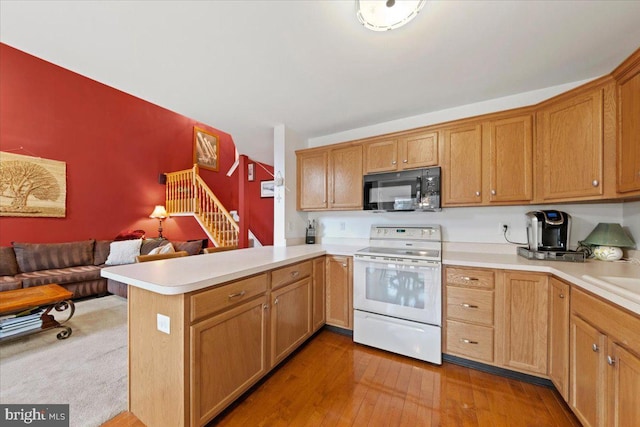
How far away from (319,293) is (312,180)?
4.58ft

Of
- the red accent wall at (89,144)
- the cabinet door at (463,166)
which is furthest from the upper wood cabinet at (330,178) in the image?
the red accent wall at (89,144)

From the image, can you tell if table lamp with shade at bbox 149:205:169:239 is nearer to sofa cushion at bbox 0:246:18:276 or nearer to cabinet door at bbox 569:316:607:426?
sofa cushion at bbox 0:246:18:276

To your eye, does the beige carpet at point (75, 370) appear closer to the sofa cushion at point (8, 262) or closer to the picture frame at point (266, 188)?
the sofa cushion at point (8, 262)

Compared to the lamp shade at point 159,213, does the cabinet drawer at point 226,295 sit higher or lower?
lower

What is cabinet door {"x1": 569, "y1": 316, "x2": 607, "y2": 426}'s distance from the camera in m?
1.15

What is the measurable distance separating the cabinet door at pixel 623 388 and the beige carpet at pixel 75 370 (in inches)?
104

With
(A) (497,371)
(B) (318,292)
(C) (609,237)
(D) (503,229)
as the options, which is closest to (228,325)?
(B) (318,292)

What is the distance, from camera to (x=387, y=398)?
5.28 feet

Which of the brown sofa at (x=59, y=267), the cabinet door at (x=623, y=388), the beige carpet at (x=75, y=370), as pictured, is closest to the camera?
the cabinet door at (x=623, y=388)

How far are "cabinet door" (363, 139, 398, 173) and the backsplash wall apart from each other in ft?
1.90

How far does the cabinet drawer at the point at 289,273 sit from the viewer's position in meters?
1.81

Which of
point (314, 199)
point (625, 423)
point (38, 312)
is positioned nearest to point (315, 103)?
point (314, 199)

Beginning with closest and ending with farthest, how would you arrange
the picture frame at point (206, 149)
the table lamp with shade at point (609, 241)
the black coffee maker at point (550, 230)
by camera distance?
1. the table lamp with shade at point (609, 241)
2. the black coffee maker at point (550, 230)
3. the picture frame at point (206, 149)

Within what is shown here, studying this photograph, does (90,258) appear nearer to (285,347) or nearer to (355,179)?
(285,347)
